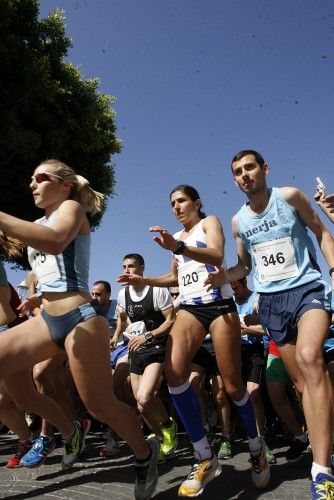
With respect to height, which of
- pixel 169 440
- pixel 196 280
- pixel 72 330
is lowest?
pixel 169 440

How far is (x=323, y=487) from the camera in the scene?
245 centimetres

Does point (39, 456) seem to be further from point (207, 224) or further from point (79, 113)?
point (79, 113)

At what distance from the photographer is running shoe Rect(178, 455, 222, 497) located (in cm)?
292

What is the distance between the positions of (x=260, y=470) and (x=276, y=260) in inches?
60.8

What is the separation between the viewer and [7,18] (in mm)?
12000

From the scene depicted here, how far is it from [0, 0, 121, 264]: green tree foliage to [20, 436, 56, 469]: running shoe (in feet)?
33.6

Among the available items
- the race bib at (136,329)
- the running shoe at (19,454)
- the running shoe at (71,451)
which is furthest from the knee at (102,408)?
the race bib at (136,329)

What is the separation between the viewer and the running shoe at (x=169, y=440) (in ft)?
14.7

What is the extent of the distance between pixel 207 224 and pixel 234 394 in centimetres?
138

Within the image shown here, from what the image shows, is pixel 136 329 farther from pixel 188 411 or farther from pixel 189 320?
pixel 188 411

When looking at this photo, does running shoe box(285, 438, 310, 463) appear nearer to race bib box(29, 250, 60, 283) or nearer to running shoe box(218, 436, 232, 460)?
running shoe box(218, 436, 232, 460)

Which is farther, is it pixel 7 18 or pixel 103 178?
pixel 103 178

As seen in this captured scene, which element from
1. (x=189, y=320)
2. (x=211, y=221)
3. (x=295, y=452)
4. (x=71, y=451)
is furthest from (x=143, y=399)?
(x=211, y=221)

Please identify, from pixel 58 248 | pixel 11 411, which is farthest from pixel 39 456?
pixel 58 248
